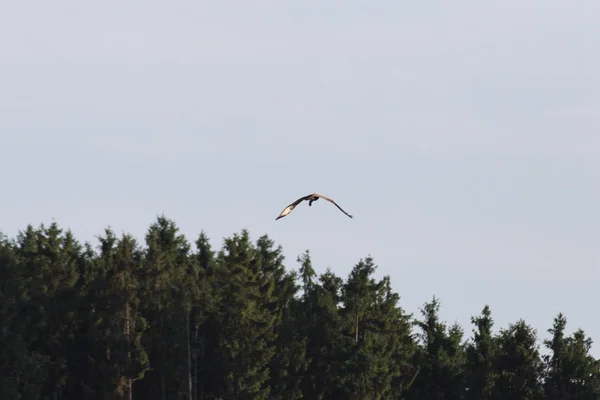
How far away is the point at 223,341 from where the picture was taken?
10562 centimetres

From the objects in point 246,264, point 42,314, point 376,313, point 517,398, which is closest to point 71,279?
point 42,314

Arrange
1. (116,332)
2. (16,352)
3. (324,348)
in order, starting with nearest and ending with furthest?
(16,352) → (116,332) → (324,348)

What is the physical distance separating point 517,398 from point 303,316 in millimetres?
15725

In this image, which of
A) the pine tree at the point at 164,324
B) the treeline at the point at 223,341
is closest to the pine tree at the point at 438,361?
the treeline at the point at 223,341

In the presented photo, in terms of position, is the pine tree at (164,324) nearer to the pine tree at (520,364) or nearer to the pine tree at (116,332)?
the pine tree at (116,332)

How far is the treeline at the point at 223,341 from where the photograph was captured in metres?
105

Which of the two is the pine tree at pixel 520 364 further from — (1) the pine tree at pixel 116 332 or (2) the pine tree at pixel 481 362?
(1) the pine tree at pixel 116 332

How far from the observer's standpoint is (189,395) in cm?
10356

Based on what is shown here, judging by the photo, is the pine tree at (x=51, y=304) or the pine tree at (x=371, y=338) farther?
the pine tree at (x=371, y=338)

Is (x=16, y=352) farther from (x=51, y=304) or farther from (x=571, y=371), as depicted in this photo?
(x=571, y=371)

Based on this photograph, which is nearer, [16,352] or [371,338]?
[16,352]

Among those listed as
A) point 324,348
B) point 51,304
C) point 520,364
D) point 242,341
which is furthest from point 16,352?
point 520,364

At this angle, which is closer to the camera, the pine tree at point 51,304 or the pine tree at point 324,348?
the pine tree at point 51,304

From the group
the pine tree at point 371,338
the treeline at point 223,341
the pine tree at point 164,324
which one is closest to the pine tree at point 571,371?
the treeline at point 223,341
